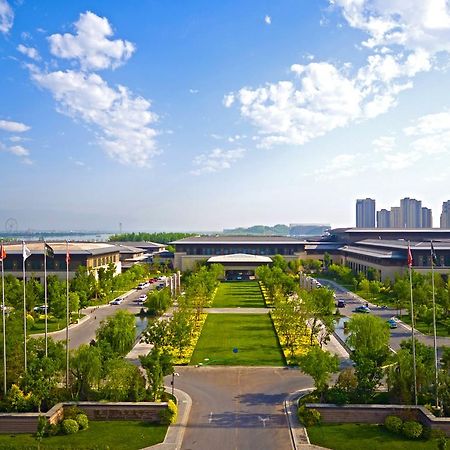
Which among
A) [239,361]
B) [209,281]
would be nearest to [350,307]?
[209,281]

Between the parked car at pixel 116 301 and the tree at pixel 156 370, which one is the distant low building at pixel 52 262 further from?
the tree at pixel 156 370

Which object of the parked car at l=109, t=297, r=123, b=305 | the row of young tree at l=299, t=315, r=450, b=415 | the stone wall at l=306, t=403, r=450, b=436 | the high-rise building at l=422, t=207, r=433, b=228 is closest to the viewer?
the stone wall at l=306, t=403, r=450, b=436

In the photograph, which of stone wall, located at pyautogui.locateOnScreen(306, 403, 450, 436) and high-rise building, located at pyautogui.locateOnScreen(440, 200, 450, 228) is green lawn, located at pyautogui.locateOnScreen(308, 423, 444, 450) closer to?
stone wall, located at pyautogui.locateOnScreen(306, 403, 450, 436)

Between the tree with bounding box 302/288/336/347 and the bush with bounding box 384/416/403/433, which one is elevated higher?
the tree with bounding box 302/288/336/347

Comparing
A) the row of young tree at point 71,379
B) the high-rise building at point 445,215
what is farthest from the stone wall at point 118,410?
the high-rise building at point 445,215

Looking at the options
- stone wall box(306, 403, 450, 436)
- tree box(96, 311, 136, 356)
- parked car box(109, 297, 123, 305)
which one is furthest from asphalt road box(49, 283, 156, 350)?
stone wall box(306, 403, 450, 436)

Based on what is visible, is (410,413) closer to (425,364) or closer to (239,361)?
(425,364)
